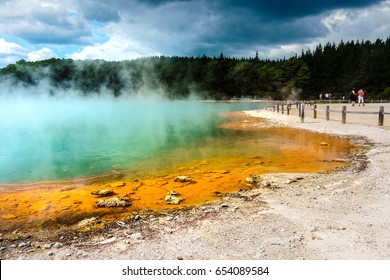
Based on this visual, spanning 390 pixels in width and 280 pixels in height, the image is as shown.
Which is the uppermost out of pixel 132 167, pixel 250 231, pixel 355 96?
pixel 355 96

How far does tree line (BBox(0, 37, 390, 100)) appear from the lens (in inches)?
3034

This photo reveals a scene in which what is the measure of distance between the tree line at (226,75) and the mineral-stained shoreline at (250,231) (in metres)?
72.2

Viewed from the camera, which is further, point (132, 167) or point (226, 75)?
point (226, 75)

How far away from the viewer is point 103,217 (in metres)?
6.10

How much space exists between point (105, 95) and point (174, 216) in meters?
99.5

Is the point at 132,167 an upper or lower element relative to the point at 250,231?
lower

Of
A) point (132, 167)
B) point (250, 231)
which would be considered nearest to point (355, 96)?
point (132, 167)

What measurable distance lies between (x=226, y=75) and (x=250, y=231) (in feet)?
319

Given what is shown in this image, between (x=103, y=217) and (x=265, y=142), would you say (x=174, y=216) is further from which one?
(x=265, y=142)

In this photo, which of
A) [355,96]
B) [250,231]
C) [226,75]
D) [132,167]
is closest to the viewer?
[250,231]

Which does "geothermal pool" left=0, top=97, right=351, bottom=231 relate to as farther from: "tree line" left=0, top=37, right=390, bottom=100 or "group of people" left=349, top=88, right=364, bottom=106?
"tree line" left=0, top=37, right=390, bottom=100

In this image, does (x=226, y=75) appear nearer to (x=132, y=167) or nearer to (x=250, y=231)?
(x=132, y=167)

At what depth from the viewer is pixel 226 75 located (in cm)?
9906

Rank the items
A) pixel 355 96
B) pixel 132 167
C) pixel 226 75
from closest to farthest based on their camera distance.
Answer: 1. pixel 132 167
2. pixel 355 96
3. pixel 226 75
